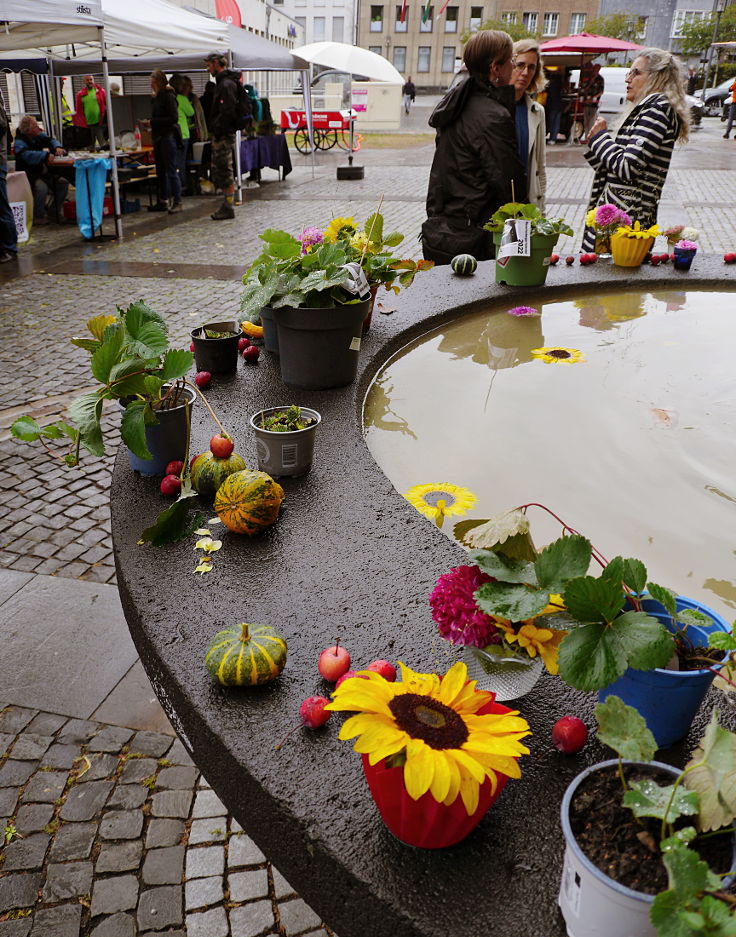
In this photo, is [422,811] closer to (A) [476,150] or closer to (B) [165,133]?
(A) [476,150]

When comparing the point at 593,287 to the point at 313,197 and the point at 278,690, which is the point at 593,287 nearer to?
the point at 278,690

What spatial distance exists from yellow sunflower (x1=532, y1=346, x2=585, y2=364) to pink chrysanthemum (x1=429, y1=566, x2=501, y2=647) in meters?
2.51

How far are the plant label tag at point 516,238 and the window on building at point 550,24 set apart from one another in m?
72.7

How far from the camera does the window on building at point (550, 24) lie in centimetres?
6581

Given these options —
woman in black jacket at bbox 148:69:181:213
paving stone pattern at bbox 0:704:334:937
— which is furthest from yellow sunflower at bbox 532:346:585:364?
woman in black jacket at bbox 148:69:181:213

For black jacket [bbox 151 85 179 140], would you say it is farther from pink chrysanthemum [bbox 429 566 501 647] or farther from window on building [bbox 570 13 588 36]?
window on building [bbox 570 13 588 36]

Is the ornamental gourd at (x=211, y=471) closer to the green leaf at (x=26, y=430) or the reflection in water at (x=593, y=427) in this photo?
the green leaf at (x=26, y=430)

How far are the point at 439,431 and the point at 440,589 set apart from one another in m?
1.70

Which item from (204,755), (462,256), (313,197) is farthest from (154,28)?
(204,755)

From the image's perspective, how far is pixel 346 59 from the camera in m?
15.8

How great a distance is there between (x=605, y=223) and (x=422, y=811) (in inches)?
173

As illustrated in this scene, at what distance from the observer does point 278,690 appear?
59.2 inches

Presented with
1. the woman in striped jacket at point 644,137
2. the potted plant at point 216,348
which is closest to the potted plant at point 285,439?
the potted plant at point 216,348

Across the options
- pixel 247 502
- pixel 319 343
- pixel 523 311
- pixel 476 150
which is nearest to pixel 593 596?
pixel 247 502
